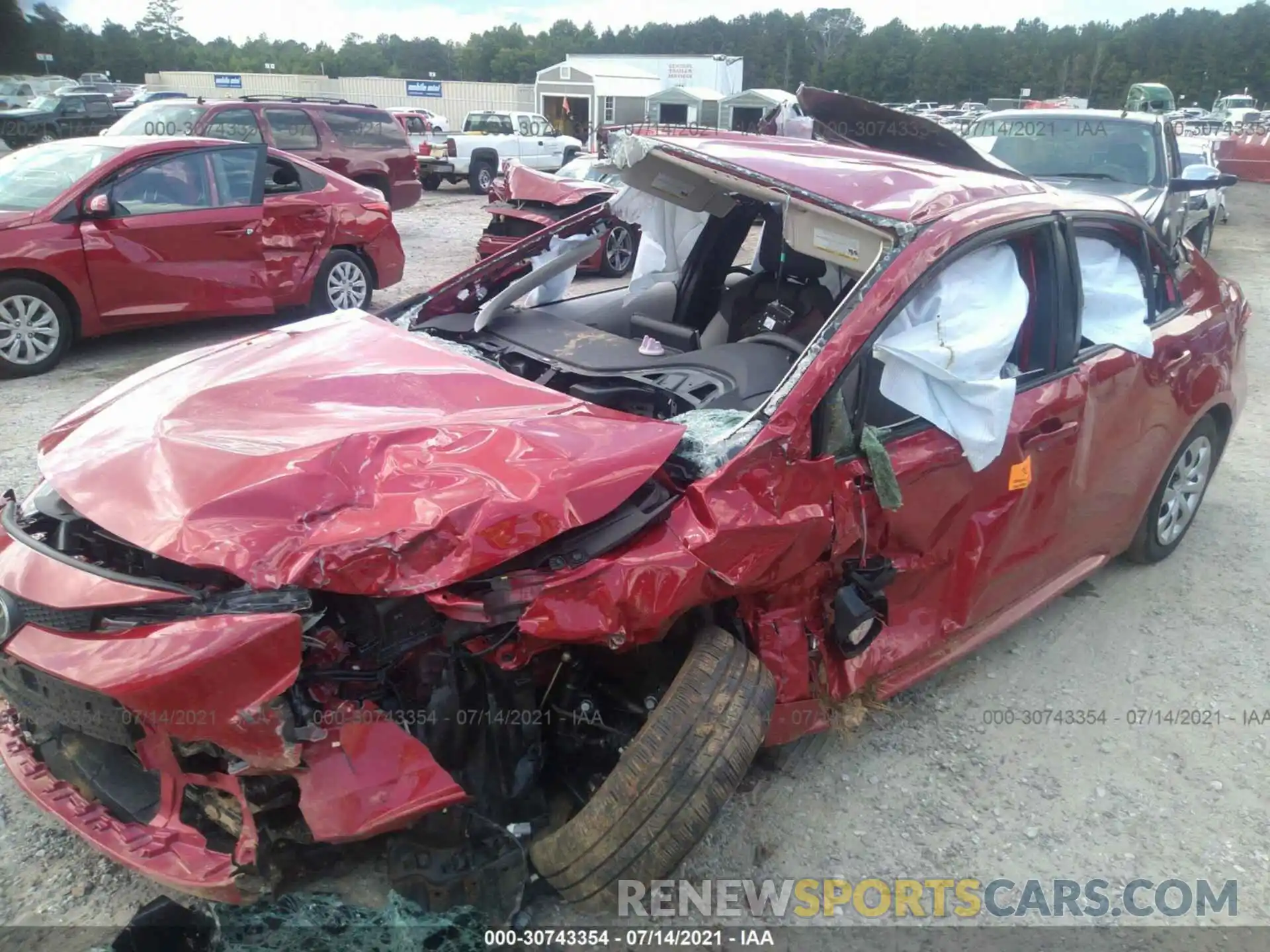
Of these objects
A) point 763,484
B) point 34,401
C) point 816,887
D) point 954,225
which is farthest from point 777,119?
point 34,401

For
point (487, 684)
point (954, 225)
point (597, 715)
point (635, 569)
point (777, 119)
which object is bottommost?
point (597, 715)

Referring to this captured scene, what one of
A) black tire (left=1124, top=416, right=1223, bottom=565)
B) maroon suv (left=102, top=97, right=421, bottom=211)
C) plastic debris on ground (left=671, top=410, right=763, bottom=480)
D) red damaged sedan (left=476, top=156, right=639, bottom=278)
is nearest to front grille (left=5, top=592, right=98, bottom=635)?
plastic debris on ground (left=671, top=410, right=763, bottom=480)

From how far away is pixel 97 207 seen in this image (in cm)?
623

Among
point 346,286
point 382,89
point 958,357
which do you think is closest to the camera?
point 958,357

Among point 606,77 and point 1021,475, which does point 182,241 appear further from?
point 606,77

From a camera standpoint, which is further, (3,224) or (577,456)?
(3,224)

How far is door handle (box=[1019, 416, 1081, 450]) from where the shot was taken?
293 centimetres

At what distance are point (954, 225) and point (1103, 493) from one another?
135cm

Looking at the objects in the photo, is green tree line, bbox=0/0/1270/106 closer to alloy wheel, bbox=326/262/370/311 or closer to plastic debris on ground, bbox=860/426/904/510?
alloy wheel, bbox=326/262/370/311

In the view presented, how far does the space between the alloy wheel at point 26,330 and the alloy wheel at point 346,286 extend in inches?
82.1

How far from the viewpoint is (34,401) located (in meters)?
5.80

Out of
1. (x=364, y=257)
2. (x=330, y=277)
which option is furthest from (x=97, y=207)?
(x=364, y=257)

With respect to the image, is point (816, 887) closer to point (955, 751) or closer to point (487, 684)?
point (955, 751)

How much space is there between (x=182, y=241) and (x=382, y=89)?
36928mm
